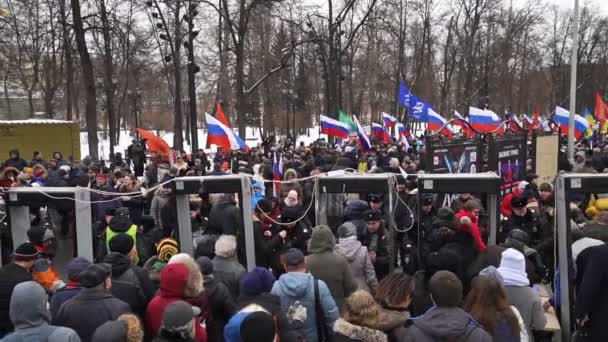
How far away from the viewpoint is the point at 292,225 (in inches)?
302

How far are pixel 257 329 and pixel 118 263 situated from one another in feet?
6.84

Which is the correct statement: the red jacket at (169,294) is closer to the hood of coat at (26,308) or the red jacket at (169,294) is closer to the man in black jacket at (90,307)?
the man in black jacket at (90,307)

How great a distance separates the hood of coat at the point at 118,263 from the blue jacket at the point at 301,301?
1.27 meters

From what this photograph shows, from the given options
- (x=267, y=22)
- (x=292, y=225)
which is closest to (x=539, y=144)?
(x=292, y=225)

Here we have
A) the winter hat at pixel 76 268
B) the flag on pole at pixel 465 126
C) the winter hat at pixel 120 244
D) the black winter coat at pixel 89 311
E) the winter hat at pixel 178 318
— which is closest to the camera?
the winter hat at pixel 178 318

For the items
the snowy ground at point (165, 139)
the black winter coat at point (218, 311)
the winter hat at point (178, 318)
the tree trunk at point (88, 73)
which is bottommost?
the black winter coat at point (218, 311)

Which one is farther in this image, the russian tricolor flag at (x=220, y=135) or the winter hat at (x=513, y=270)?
the russian tricolor flag at (x=220, y=135)

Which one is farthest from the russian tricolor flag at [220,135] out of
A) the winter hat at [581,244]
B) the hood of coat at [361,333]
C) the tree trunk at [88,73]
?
the tree trunk at [88,73]

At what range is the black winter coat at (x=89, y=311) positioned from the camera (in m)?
4.01

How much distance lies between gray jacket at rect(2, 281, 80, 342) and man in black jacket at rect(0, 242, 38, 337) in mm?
997

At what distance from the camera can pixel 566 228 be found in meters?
5.61

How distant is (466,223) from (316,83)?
48.0 meters

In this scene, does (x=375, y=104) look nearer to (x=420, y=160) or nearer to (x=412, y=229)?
(x=420, y=160)

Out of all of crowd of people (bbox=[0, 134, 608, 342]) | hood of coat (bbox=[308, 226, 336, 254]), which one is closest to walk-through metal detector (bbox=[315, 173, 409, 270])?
crowd of people (bbox=[0, 134, 608, 342])
